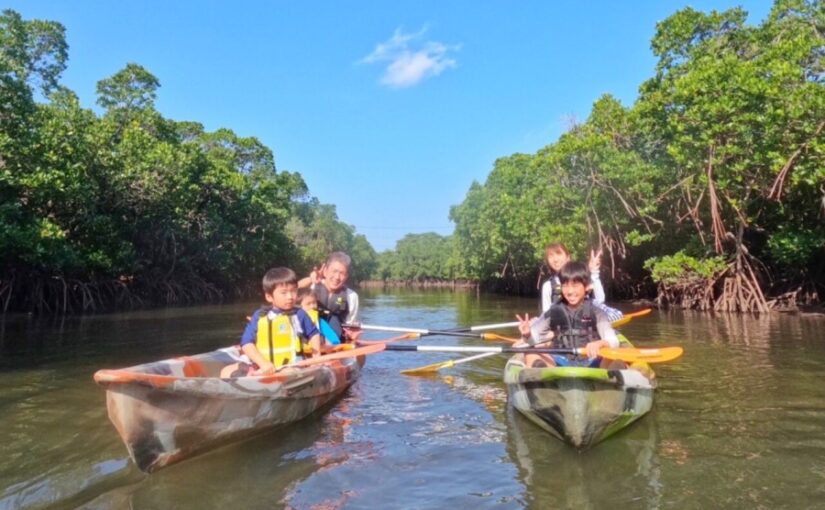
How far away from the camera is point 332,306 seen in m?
6.50

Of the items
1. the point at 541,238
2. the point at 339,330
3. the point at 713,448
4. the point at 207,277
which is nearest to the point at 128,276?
the point at 207,277

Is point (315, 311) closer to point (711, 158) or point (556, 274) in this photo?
point (556, 274)

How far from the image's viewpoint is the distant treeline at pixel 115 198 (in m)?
13.7

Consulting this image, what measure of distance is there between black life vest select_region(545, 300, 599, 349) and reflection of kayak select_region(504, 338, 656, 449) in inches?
19.5

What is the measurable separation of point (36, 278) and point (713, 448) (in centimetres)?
1786

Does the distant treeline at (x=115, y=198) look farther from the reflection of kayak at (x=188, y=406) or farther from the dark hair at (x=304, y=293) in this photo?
the reflection of kayak at (x=188, y=406)

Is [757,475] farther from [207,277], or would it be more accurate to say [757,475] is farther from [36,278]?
[207,277]

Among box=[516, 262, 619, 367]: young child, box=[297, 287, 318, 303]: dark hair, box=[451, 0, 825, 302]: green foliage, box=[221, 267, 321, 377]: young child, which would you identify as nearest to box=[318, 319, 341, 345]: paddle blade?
box=[297, 287, 318, 303]: dark hair

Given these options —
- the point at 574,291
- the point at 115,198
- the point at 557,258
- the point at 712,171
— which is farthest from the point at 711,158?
the point at 115,198

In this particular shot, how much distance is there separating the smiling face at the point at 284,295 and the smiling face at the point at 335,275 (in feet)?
3.86

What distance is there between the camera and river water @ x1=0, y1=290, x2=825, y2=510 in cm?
319

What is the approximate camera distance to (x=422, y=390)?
245 inches

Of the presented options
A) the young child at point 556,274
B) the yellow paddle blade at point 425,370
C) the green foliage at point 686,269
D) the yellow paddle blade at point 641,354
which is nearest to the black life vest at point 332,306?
the yellow paddle blade at point 425,370

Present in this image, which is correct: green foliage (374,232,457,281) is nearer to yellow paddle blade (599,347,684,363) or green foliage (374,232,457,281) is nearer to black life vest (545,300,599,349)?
black life vest (545,300,599,349)
